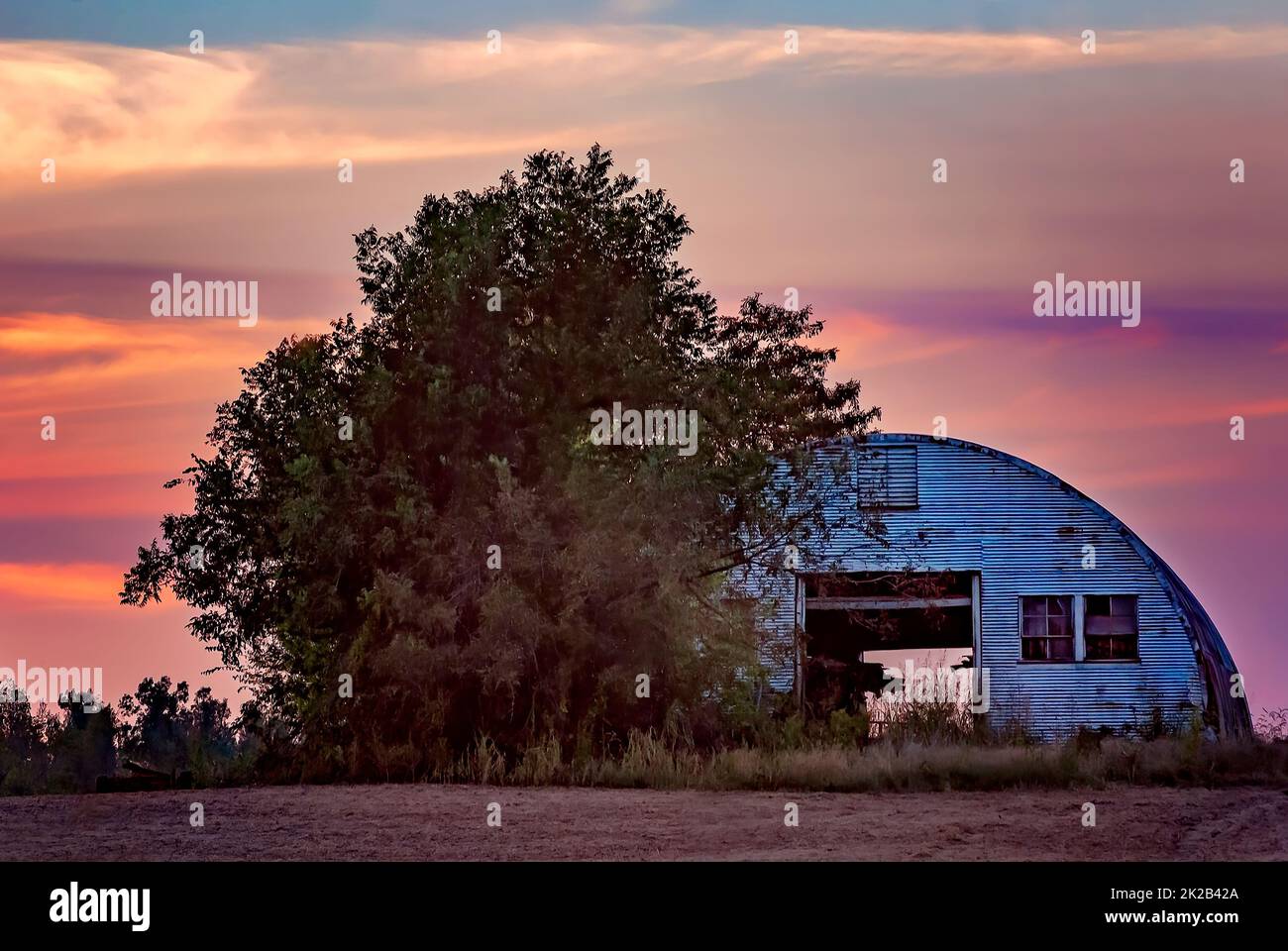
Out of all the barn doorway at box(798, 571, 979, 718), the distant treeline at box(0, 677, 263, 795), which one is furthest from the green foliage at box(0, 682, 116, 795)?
the barn doorway at box(798, 571, 979, 718)

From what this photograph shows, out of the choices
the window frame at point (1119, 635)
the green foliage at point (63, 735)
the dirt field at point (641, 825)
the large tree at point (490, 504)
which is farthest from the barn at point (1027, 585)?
the green foliage at point (63, 735)

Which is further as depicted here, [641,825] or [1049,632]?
[1049,632]

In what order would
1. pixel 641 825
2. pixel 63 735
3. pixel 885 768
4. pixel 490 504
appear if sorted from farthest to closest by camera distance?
pixel 63 735
pixel 490 504
pixel 885 768
pixel 641 825

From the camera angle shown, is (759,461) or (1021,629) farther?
(1021,629)

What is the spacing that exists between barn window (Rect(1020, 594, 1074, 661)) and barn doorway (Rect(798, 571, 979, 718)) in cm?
113

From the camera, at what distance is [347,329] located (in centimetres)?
2864

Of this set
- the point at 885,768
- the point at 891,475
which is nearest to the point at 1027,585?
the point at 891,475

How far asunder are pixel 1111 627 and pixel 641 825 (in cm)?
1923

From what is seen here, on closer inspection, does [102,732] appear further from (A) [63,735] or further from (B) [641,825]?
(B) [641,825]

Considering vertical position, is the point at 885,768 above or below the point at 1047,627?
below

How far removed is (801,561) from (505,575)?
835cm

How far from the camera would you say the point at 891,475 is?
1405 inches
